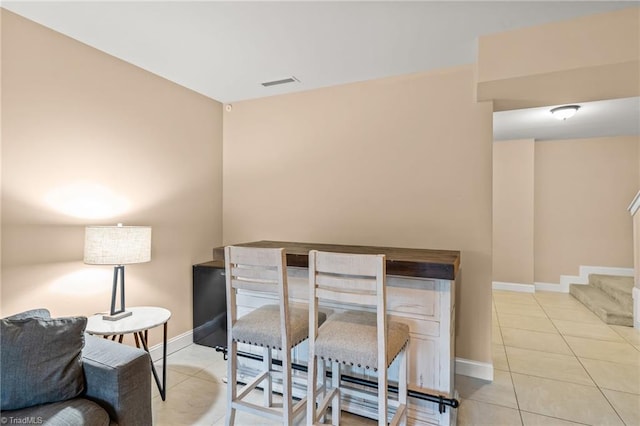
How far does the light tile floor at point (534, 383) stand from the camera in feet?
6.73

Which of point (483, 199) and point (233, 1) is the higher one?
point (233, 1)

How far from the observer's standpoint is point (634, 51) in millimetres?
1897

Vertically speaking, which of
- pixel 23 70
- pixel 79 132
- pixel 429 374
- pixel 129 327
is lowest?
pixel 429 374

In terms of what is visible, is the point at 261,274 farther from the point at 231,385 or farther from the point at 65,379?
the point at 65,379

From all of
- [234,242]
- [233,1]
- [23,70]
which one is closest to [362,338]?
[233,1]

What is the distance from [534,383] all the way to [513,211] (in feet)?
11.5

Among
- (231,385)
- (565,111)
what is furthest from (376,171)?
(565,111)

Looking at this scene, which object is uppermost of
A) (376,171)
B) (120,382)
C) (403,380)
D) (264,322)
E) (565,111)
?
(565,111)

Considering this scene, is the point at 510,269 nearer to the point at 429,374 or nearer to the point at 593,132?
the point at 593,132

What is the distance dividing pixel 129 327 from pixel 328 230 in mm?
1766

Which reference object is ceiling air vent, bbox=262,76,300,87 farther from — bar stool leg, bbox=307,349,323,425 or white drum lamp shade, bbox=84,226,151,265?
bar stool leg, bbox=307,349,323,425

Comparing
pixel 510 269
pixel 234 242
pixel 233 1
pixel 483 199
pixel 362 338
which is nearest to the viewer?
pixel 362 338

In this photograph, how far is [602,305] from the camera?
160 inches

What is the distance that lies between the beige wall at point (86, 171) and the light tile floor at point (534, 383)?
28.4 inches
